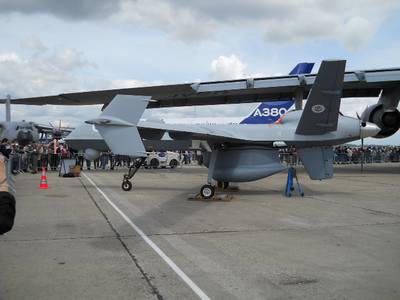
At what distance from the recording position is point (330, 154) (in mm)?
12594

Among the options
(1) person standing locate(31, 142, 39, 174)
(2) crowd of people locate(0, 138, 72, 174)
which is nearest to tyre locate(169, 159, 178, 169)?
(2) crowd of people locate(0, 138, 72, 174)

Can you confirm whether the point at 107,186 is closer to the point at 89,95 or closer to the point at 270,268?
the point at 270,268

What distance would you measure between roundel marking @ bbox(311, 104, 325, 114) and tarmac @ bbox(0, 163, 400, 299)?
8.28 ft

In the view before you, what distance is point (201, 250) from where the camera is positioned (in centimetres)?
617

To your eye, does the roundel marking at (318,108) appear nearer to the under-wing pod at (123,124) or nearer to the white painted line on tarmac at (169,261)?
the under-wing pod at (123,124)

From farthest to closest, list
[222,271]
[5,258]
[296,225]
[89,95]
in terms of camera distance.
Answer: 1. [89,95]
2. [296,225]
3. [5,258]
4. [222,271]

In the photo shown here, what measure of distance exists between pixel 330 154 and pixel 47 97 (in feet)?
74.7

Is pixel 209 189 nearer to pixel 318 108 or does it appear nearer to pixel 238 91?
pixel 318 108

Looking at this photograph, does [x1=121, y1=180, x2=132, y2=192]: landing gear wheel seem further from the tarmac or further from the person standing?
the person standing

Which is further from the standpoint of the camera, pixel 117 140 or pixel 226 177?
pixel 226 177

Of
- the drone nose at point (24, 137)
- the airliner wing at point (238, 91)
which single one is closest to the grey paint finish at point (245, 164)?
the airliner wing at point (238, 91)

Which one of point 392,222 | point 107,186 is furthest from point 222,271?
point 107,186

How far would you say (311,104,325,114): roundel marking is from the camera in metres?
11.2

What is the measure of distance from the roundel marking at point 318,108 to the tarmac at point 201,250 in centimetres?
252
